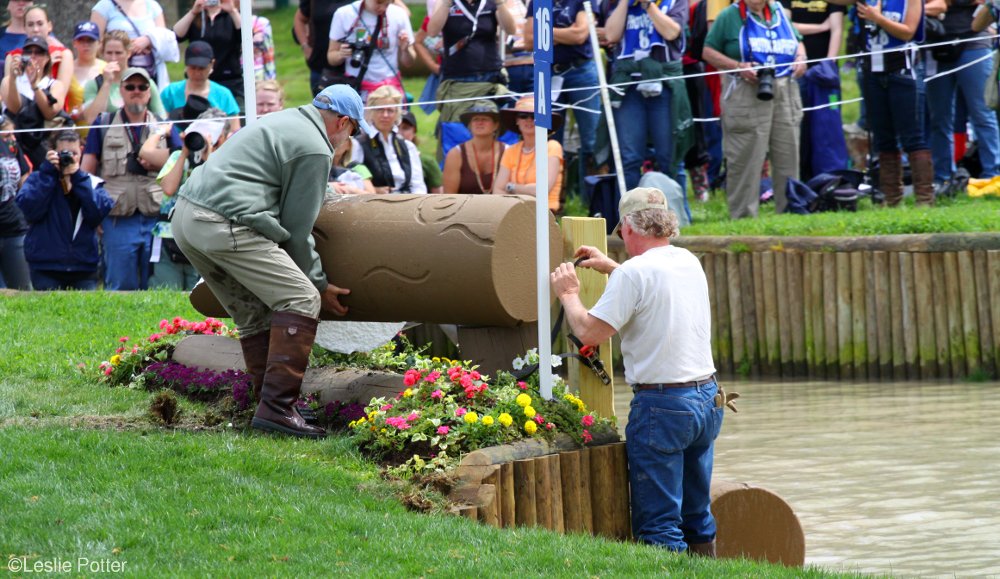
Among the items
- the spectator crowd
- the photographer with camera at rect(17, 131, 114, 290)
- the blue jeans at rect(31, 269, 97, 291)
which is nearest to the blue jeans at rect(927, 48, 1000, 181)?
the spectator crowd

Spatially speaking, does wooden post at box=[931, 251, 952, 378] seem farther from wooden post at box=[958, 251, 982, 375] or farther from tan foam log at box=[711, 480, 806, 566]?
tan foam log at box=[711, 480, 806, 566]

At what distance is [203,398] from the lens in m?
8.48

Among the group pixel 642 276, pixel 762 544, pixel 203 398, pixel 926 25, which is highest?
pixel 926 25

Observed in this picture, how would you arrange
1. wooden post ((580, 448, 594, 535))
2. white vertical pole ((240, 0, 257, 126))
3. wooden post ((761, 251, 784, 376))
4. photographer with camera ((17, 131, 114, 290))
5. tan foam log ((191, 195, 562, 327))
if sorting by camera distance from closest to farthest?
wooden post ((580, 448, 594, 535)) → tan foam log ((191, 195, 562, 327)) → white vertical pole ((240, 0, 257, 126)) → photographer with camera ((17, 131, 114, 290)) → wooden post ((761, 251, 784, 376))

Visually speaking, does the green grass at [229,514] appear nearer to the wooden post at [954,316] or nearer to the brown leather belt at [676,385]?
the brown leather belt at [676,385]

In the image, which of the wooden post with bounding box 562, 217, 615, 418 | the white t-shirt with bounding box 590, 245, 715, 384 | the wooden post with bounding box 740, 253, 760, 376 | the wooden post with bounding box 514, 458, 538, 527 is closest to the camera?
the white t-shirt with bounding box 590, 245, 715, 384

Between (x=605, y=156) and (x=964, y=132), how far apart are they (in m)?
3.78

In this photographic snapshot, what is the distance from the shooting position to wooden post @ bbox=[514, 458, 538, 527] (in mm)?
6859

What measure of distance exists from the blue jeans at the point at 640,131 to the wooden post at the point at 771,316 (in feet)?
5.40

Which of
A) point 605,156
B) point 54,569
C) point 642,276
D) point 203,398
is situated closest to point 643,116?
point 605,156

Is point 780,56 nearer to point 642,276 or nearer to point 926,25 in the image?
point 926,25

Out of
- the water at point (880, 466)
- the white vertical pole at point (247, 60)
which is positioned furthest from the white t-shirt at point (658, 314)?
the white vertical pole at point (247, 60)

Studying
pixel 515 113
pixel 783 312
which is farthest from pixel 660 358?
pixel 515 113

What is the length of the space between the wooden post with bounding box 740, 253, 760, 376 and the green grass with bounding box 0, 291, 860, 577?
571cm
